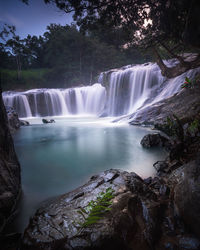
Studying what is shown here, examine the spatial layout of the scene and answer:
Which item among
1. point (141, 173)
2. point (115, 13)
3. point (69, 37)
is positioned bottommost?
point (141, 173)

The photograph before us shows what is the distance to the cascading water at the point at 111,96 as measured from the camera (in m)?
14.5

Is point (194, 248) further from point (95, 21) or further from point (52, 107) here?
point (52, 107)

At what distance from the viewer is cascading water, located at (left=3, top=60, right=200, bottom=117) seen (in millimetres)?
14508

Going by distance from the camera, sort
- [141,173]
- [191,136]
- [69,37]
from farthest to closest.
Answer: [69,37] < [141,173] < [191,136]

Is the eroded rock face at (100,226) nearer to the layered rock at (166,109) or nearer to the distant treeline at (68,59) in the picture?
the layered rock at (166,109)

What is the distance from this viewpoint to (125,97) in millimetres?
17672

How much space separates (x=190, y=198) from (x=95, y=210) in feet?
3.31

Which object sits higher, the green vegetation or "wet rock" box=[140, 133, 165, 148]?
the green vegetation

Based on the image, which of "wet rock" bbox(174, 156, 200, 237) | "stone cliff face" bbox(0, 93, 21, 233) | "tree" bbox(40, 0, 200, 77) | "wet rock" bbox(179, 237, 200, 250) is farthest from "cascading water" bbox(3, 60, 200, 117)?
"stone cliff face" bbox(0, 93, 21, 233)

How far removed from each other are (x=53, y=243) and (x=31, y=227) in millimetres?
391

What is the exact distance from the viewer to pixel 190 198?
153cm

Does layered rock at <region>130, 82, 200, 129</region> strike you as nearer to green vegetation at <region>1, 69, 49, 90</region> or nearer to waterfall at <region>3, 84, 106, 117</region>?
waterfall at <region>3, 84, 106, 117</region>

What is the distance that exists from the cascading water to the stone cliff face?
40.3 feet

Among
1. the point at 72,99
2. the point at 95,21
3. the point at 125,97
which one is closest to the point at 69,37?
the point at 72,99
